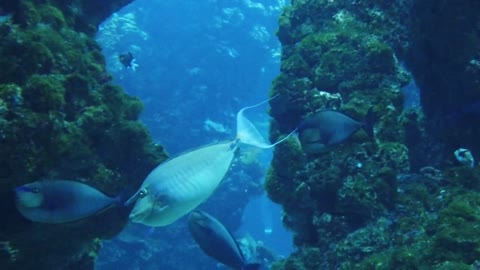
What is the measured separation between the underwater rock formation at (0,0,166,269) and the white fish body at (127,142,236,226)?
5.08ft

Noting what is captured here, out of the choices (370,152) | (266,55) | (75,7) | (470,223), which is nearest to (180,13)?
(266,55)

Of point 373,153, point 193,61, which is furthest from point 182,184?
point 193,61

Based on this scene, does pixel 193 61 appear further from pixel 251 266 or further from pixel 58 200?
pixel 58 200

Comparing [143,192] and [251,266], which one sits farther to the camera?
[251,266]

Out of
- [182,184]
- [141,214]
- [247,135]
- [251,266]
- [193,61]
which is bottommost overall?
[193,61]

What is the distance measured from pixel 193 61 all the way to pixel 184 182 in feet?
89.4

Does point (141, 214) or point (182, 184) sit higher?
point (182, 184)

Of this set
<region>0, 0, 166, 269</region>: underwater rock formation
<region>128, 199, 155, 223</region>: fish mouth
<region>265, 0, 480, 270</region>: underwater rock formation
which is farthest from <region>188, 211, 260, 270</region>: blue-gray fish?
<region>128, 199, 155, 223</region>: fish mouth

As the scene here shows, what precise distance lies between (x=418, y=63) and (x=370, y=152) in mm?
2522

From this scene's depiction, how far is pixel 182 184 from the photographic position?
2.80m

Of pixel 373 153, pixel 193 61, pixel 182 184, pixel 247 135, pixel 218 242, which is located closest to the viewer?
pixel 182 184

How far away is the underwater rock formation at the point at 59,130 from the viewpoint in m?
4.21

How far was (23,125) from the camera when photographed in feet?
13.6

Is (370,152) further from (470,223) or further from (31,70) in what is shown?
(31,70)
